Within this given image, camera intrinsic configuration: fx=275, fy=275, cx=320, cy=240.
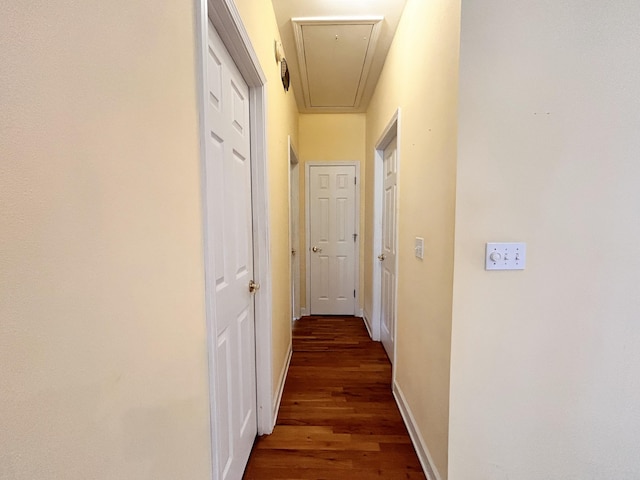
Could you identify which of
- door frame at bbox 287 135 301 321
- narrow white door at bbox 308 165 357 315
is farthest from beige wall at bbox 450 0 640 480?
narrow white door at bbox 308 165 357 315

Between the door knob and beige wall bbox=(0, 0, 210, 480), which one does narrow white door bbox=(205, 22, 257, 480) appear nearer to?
the door knob

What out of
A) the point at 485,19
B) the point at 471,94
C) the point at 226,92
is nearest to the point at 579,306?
the point at 471,94

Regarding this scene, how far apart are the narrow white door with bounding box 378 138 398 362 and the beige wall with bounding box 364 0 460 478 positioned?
0.43 m

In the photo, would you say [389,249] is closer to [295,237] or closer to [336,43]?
[295,237]

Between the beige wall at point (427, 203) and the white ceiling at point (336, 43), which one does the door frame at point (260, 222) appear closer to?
the white ceiling at point (336, 43)

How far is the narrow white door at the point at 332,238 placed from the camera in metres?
3.45

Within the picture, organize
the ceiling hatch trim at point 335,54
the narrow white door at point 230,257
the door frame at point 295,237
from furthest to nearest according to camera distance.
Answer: the door frame at point 295,237, the ceiling hatch trim at point 335,54, the narrow white door at point 230,257

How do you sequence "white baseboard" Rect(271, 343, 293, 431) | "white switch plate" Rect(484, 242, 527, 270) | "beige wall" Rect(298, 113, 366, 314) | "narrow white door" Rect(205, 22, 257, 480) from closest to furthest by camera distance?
"narrow white door" Rect(205, 22, 257, 480)
"white switch plate" Rect(484, 242, 527, 270)
"white baseboard" Rect(271, 343, 293, 431)
"beige wall" Rect(298, 113, 366, 314)

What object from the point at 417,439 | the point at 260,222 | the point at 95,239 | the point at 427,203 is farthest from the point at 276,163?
the point at 417,439

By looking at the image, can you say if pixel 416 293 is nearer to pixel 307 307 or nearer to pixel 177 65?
pixel 177 65

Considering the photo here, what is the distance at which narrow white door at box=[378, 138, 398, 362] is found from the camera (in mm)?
2377

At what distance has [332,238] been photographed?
351 cm

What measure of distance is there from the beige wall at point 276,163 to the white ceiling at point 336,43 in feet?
0.70

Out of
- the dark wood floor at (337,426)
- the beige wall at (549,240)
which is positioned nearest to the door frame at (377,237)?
the dark wood floor at (337,426)
